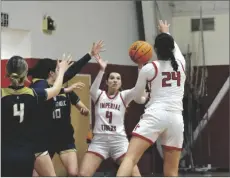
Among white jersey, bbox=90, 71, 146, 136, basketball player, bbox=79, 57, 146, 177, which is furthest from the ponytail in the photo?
white jersey, bbox=90, 71, 146, 136

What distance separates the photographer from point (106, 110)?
6906mm

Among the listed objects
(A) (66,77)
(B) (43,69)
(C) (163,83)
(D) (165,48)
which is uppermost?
(D) (165,48)

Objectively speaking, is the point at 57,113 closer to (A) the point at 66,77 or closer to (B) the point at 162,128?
(A) the point at 66,77

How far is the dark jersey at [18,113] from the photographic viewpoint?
14.3 ft

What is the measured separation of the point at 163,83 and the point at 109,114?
1.82 m

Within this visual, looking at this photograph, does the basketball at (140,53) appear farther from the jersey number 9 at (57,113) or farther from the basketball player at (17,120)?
the basketball player at (17,120)

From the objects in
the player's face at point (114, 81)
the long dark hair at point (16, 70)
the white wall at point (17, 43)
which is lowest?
the player's face at point (114, 81)

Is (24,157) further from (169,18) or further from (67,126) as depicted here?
(169,18)

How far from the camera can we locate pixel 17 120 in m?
4.36

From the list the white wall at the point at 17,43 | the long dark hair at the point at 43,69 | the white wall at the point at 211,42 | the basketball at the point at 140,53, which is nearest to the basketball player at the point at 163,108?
the basketball at the point at 140,53

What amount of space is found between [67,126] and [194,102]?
5015 mm

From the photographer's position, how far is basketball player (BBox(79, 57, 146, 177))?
261 inches

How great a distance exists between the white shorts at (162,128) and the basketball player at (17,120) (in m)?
1.18

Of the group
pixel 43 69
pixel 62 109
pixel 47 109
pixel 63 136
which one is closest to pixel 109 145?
pixel 63 136
